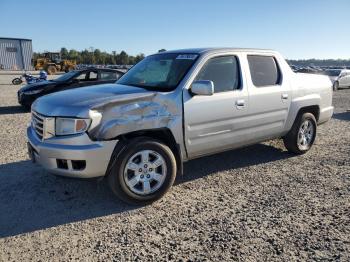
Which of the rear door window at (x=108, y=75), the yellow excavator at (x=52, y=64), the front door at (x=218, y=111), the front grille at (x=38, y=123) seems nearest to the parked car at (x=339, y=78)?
the rear door window at (x=108, y=75)

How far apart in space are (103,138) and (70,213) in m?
0.97

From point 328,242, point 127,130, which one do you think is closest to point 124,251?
point 127,130

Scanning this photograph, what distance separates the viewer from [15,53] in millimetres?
55969

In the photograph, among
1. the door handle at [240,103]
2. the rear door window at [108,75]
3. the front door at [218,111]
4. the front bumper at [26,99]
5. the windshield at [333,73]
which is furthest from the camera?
the windshield at [333,73]

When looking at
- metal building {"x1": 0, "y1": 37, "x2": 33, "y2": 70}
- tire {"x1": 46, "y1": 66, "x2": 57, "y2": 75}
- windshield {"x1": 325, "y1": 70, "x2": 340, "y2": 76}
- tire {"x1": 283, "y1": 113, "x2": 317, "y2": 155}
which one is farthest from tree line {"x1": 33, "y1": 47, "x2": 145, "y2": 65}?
tire {"x1": 283, "y1": 113, "x2": 317, "y2": 155}

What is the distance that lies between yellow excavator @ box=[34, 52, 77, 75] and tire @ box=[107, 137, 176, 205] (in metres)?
41.7

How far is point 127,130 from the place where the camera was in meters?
3.85

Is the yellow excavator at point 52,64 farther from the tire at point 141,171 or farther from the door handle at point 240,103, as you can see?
the tire at point 141,171

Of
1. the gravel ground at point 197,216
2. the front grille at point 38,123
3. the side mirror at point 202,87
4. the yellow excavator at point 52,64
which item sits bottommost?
the gravel ground at point 197,216

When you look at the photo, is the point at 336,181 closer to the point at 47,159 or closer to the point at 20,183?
the point at 47,159

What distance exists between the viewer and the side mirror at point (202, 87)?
13.6 ft

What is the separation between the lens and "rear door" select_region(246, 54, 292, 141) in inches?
200

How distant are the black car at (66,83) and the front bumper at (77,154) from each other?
288 inches

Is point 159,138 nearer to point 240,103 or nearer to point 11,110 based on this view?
point 240,103
